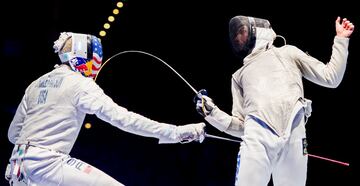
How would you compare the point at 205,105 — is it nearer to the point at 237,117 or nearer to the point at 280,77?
the point at 237,117

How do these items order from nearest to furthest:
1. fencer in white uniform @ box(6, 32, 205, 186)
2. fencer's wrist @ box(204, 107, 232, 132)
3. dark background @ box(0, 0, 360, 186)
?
1. fencer in white uniform @ box(6, 32, 205, 186)
2. fencer's wrist @ box(204, 107, 232, 132)
3. dark background @ box(0, 0, 360, 186)

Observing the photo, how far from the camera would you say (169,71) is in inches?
178

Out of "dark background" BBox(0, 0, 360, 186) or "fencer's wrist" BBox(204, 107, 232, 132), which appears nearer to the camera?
"fencer's wrist" BBox(204, 107, 232, 132)

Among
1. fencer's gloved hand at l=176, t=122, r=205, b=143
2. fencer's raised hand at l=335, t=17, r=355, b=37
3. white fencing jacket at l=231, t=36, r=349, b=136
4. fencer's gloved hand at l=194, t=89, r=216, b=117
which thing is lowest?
fencer's gloved hand at l=176, t=122, r=205, b=143

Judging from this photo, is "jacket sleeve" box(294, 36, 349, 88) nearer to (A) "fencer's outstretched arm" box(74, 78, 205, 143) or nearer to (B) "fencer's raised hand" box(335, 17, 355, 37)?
(B) "fencer's raised hand" box(335, 17, 355, 37)

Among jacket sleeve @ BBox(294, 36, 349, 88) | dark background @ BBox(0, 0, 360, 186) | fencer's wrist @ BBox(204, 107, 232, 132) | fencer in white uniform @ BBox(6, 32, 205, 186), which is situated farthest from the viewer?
dark background @ BBox(0, 0, 360, 186)

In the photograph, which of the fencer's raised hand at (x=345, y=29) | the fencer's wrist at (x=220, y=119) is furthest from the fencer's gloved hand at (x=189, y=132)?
the fencer's raised hand at (x=345, y=29)

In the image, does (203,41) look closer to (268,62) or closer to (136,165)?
(136,165)

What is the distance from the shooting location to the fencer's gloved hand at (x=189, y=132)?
2.58m

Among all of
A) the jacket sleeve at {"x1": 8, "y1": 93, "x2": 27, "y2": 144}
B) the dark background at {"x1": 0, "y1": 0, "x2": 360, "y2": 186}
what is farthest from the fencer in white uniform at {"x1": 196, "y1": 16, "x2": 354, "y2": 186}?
the dark background at {"x1": 0, "y1": 0, "x2": 360, "y2": 186}

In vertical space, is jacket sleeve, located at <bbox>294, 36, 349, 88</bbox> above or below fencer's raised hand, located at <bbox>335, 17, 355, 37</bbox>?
below

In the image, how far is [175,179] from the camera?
441cm

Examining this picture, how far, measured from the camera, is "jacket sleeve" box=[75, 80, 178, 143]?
2.47 m

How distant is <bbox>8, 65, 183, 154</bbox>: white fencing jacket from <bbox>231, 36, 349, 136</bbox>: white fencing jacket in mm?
473
